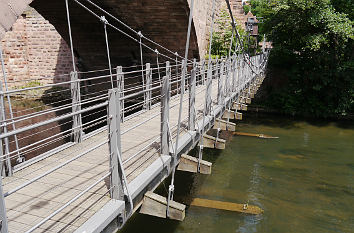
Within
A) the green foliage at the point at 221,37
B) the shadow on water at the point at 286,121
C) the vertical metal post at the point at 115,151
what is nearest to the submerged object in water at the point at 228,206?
the vertical metal post at the point at 115,151

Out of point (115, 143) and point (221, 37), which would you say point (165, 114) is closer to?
point (115, 143)

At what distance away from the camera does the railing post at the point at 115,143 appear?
213 cm

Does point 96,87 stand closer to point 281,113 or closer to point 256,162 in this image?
point 281,113

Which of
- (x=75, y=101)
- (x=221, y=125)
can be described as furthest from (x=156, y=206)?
(x=221, y=125)

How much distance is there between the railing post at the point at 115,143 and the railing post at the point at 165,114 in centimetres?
80

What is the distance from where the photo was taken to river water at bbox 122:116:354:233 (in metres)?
4.81

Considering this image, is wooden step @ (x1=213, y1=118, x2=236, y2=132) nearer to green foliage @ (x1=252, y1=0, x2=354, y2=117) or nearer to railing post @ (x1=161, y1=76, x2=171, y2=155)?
railing post @ (x1=161, y1=76, x2=171, y2=155)

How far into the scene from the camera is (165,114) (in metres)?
3.04

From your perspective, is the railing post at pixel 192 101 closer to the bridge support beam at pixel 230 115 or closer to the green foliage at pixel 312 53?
the bridge support beam at pixel 230 115

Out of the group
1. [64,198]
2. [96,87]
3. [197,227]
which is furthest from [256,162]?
[96,87]

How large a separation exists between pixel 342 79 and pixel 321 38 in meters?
2.33

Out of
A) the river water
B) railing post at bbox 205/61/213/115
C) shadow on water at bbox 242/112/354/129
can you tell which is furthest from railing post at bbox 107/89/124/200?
shadow on water at bbox 242/112/354/129

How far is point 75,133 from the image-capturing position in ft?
12.1

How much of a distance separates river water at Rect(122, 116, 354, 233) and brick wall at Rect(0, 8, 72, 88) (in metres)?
8.83
